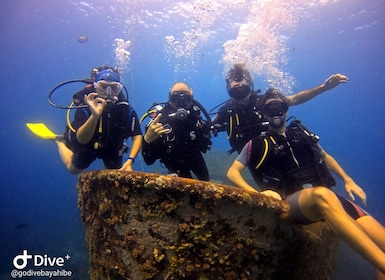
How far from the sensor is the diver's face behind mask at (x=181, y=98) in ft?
18.4

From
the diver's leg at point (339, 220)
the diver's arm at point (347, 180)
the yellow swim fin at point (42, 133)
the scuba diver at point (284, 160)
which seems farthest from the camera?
the yellow swim fin at point (42, 133)

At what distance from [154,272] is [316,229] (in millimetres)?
1728

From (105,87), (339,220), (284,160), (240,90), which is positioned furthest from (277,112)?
(105,87)

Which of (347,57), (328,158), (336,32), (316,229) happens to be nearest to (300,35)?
(336,32)

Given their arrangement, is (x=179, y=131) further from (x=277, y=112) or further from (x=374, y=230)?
(x=374, y=230)

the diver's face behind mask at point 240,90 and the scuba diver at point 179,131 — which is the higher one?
the diver's face behind mask at point 240,90

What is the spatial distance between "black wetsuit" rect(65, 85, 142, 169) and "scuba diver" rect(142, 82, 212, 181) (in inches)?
20.7

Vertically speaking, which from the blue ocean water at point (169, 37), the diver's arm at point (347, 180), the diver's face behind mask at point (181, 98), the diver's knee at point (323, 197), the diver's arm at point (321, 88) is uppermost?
the blue ocean water at point (169, 37)

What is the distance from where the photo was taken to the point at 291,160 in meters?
4.39

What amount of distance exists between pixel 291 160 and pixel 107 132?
140 inches

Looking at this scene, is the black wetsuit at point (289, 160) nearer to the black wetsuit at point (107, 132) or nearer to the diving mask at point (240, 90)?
the diving mask at point (240, 90)

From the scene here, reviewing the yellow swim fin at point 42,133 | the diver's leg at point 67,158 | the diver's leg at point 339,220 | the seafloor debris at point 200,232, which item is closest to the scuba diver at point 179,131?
the diver's leg at point 67,158

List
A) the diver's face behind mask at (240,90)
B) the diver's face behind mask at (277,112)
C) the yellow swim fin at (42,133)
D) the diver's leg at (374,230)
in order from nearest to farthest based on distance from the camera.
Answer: the diver's leg at (374,230)
the diver's face behind mask at (277,112)
the diver's face behind mask at (240,90)
the yellow swim fin at (42,133)

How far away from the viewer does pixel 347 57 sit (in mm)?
41969
